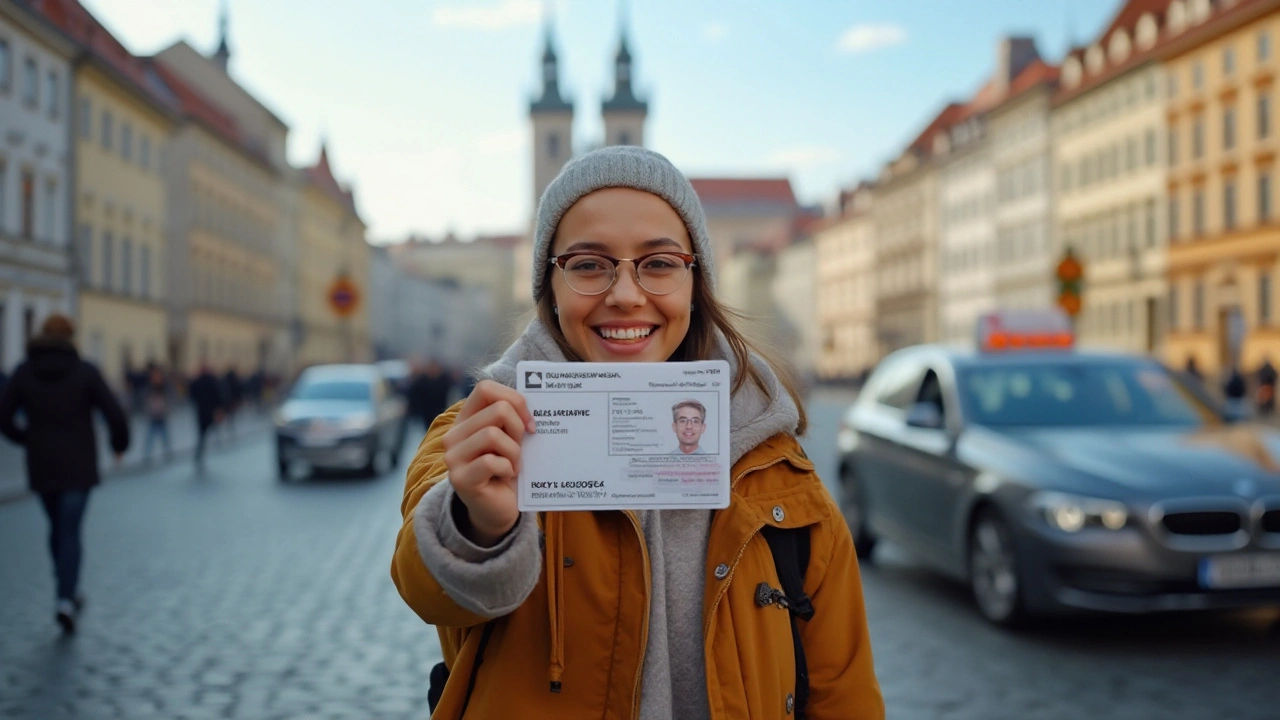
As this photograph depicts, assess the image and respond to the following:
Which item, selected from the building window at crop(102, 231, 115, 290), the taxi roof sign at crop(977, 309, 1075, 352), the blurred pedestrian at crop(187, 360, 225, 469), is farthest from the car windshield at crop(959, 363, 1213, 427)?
the building window at crop(102, 231, 115, 290)

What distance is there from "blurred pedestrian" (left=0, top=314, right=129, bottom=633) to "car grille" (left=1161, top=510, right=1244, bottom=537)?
252 inches

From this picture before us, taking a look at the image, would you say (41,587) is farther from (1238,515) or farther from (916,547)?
(1238,515)

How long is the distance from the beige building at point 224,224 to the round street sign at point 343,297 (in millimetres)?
36067

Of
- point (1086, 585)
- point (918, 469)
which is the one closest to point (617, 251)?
point (1086, 585)

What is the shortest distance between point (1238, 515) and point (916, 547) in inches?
109

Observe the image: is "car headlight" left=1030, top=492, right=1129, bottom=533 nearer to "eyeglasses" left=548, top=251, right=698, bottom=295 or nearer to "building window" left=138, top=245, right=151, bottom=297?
"eyeglasses" left=548, top=251, right=698, bottom=295

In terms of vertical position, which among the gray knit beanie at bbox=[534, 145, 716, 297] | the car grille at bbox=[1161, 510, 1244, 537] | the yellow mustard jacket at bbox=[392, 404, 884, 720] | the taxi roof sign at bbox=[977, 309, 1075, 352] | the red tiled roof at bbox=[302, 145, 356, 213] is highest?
the red tiled roof at bbox=[302, 145, 356, 213]

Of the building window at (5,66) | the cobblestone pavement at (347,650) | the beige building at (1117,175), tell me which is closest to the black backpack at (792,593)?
the cobblestone pavement at (347,650)

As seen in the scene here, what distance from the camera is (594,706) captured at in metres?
2.41

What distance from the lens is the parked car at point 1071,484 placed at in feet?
25.2

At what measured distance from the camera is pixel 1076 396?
31.6ft

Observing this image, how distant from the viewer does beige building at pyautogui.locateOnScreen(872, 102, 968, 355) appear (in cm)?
9725

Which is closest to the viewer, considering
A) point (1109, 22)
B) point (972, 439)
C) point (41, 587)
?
point (972, 439)

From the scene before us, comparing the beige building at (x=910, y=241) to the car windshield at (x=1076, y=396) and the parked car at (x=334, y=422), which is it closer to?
the parked car at (x=334, y=422)
